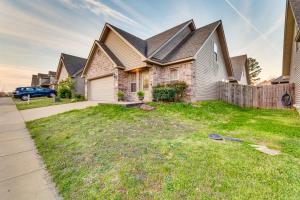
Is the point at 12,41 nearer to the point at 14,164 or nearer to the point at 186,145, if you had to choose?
the point at 14,164

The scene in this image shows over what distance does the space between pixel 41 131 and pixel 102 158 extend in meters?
4.07

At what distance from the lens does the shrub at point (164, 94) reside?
10008 mm

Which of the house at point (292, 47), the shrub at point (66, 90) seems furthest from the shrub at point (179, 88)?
the shrub at point (66, 90)

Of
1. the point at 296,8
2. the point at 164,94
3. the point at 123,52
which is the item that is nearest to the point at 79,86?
the point at 123,52

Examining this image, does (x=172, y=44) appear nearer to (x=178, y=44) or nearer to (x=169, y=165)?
(x=178, y=44)

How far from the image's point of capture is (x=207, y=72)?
12.1 metres

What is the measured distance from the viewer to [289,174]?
238 cm

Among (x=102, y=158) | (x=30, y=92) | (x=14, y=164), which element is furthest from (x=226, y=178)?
(x=30, y=92)

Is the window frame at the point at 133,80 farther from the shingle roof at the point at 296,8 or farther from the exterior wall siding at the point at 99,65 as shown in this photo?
the shingle roof at the point at 296,8

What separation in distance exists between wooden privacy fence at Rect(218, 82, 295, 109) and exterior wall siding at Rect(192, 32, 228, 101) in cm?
122

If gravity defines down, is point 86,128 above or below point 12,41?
below

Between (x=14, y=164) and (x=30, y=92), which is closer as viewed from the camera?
(x=14, y=164)

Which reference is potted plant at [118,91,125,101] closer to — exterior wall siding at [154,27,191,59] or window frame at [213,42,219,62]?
exterior wall siding at [154,27,191,59]

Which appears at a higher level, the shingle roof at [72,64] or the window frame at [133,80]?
the shingle roof at [72,64]
